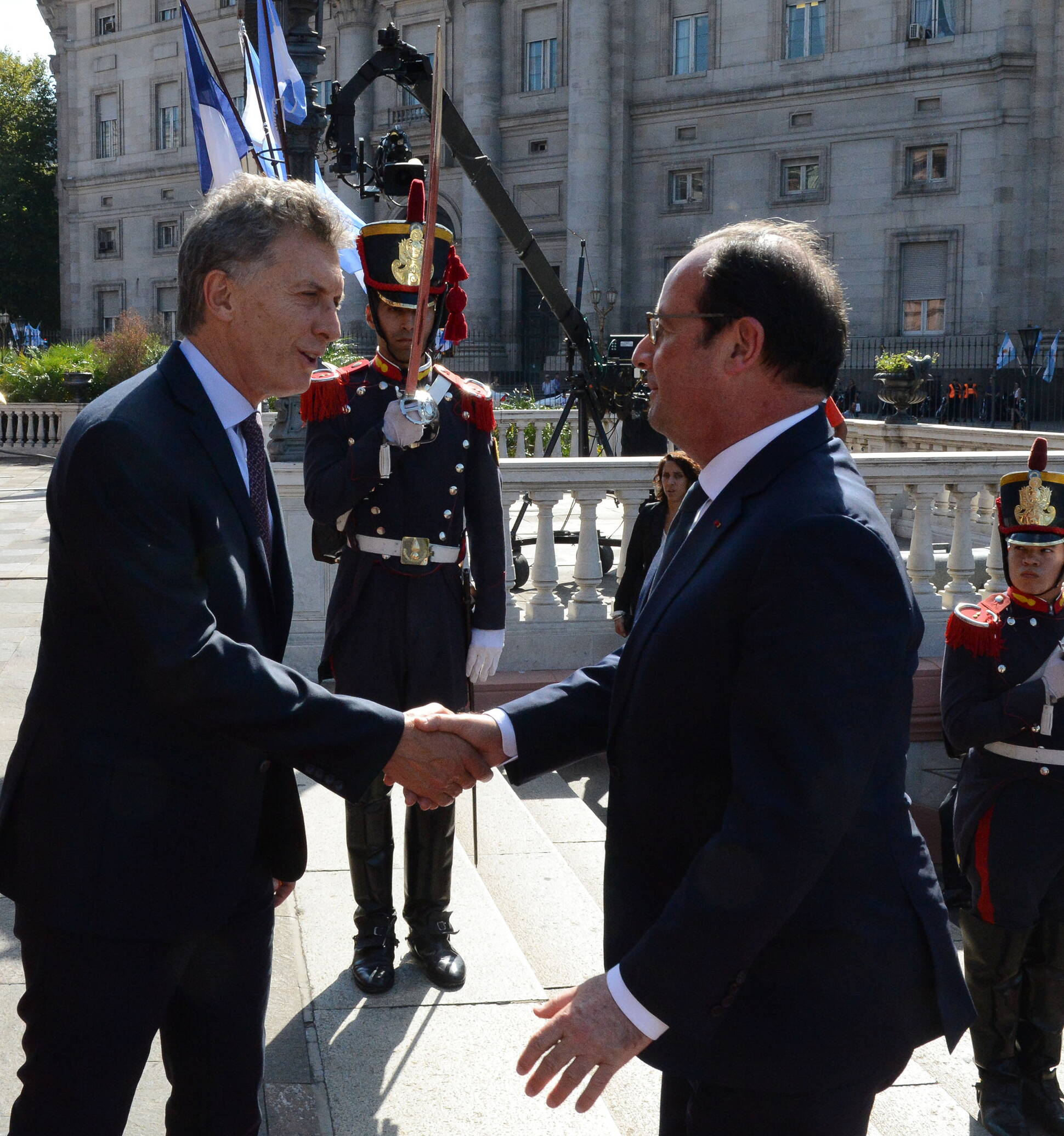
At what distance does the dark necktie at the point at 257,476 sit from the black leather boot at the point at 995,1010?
2.65 metres

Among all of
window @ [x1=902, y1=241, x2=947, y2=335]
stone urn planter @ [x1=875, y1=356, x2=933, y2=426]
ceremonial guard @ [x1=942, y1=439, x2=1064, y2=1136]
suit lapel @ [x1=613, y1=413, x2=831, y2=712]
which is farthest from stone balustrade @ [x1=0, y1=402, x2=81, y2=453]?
suit lapel @ [x1=613, y1=413, x2=831, y2=712]

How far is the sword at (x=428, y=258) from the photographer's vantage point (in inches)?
117

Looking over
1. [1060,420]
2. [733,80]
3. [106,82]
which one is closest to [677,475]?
[1060,420]

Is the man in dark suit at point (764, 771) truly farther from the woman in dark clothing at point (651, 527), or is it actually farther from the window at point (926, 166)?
the window at point (926, 166)

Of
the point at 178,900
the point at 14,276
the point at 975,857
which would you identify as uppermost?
the point at 14,276

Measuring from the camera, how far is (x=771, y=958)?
189 centimetres

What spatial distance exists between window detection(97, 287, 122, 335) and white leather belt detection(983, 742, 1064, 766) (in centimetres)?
5060

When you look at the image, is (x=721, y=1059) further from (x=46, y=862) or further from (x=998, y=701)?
(x=998, y=701)

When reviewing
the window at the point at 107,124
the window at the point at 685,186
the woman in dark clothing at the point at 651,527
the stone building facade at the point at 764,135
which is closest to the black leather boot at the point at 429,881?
the woman in dark clothing at the point at 651,527

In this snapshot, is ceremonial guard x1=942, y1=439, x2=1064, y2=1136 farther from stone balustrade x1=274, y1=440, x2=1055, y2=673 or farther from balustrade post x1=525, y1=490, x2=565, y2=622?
balustrade post x1=525, y1=490, x2=565, y2=622

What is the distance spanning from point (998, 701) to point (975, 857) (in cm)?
49

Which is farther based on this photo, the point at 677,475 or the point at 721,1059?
the point at 677,475

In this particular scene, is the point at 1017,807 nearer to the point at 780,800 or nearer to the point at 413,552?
the point at 413,552

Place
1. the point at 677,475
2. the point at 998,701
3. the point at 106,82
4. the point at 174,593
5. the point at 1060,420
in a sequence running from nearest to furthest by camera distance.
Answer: the point at 174,593, the point at 998,701, the point at 677,475, the point at 1060,420, the point at 106,82
